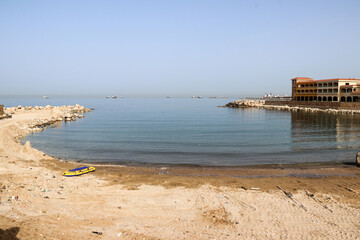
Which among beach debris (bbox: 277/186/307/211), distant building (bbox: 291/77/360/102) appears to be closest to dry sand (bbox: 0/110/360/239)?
beach debris (bbox: 277/186/307/211)

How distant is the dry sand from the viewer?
29.6 feet

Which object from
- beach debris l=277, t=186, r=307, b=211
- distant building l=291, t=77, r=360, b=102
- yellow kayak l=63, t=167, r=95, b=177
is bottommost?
beach debris l=277, t=186, r=307, b=211

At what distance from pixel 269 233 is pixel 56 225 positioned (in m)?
7.16

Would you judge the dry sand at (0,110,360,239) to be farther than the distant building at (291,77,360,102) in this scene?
No

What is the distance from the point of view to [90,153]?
24.4 m

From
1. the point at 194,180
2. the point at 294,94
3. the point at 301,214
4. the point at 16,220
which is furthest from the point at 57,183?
the point at 294,94

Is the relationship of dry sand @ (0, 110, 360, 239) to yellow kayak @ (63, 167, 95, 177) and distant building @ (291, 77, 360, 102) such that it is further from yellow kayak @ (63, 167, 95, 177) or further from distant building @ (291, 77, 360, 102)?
distant building @ (291, 77, 360, 102)

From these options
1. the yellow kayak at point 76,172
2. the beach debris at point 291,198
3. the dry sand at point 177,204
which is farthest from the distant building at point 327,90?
the yellow kayak at point 76,172

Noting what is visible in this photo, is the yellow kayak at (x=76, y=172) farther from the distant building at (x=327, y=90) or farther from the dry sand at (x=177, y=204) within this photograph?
the distant building at (x=327, y=90)

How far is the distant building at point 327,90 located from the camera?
282 ft

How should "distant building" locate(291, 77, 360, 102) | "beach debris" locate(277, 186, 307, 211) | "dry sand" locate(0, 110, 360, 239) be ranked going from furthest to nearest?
"distant building" locate(291, 77, 360, 102), "beach debris" locate(277, 186, 307, 211), "dry sand" locate(0, 110, 360, 239)

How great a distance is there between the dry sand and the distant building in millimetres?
81836

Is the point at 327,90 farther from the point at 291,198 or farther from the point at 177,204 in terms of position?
the point at 177,204

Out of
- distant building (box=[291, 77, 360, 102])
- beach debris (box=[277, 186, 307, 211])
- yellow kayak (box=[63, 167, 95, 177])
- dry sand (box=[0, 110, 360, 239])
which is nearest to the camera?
dry sand (box=[0, 110, 360, 239])
